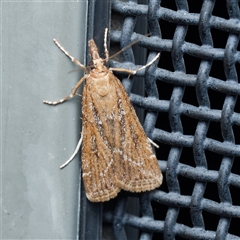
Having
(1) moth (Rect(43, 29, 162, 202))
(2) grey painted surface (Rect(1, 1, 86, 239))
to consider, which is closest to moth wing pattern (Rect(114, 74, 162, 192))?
(1) moth (Rect(43, 29, 162, 202))

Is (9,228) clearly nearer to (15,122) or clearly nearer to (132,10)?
(15,122)

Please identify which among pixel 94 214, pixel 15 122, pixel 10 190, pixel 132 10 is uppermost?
pixel 132 10

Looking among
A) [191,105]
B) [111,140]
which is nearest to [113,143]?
[111,140]

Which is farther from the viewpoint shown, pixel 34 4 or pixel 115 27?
pixel 115 27

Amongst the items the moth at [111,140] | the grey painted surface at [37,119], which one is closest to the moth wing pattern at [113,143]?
the moth at [111,140]

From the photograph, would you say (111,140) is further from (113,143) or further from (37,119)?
(37,119)

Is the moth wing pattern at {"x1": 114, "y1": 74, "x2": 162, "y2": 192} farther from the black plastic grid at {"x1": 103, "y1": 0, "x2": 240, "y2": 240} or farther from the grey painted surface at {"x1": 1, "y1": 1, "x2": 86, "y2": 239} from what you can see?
the grey painted surface at {"x1": 1, "y1": 1, "x2": 86, "y2": 239}

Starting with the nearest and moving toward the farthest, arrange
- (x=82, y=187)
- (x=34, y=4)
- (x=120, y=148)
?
(x=34, y=4) < (x=82, y=187) < (x=120, y=148)

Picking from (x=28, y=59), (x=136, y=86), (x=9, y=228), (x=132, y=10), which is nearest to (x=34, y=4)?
(x=28, y=59)
